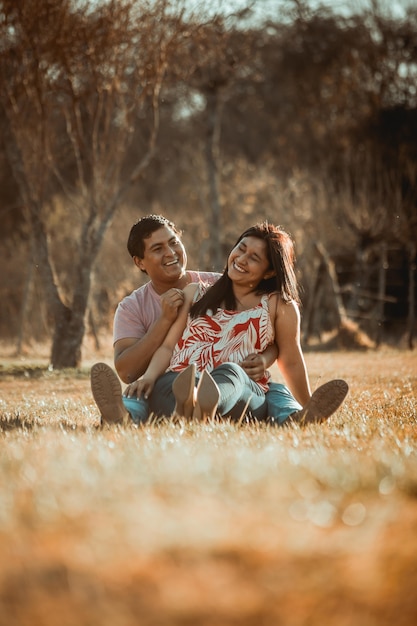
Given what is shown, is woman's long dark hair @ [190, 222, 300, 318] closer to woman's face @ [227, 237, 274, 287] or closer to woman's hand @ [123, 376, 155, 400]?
woman's face @ [227, 237, 274, 287]

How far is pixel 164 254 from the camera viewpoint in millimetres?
5012

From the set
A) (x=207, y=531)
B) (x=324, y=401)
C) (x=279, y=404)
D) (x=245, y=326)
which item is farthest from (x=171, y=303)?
(x=207, y=531)

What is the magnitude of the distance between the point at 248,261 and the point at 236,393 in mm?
839

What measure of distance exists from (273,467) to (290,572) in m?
0.86

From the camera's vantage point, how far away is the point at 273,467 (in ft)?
8.73

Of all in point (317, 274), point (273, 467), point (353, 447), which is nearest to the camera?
point (273, 467)

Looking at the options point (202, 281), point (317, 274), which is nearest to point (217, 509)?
point (202, 281)

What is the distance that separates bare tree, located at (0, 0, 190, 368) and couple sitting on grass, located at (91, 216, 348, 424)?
539 centimetres

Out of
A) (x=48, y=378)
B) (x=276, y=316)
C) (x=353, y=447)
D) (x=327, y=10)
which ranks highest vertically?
(x=327, y=10)

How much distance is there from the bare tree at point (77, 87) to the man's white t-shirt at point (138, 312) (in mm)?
4812

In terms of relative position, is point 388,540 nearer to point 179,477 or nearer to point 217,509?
point 217,509

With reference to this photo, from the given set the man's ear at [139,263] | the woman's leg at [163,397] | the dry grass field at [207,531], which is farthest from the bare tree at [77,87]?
the dry grass field at [207,531]

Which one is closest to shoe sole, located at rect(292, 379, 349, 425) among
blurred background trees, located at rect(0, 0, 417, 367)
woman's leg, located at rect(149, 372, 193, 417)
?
woman's leg, located at rect(149, 372, 193, 417)

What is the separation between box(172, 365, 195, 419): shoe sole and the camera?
369 centimetres
